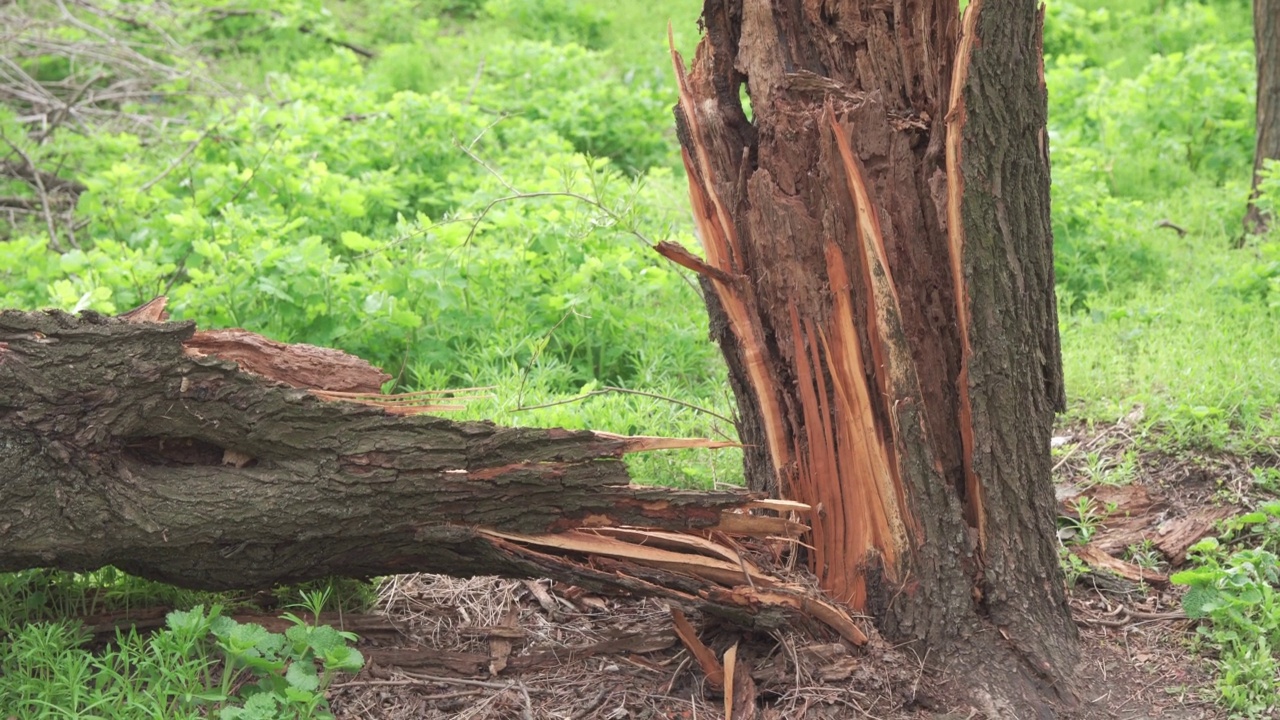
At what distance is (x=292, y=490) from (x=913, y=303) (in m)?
1.55

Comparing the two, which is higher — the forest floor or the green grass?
the green grass

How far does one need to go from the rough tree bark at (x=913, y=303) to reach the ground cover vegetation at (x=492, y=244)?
1.76 ft

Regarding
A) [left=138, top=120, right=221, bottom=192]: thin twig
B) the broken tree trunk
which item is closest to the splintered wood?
the broken tree trunk

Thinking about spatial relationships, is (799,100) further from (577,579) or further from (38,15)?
(38,15)

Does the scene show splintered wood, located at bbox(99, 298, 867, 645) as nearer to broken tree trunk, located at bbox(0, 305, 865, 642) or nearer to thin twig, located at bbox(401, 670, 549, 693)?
broken tree trunk, located at bbox(0, 305, 865, 642)

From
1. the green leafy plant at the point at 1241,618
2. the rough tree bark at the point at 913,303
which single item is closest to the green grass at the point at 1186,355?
the green leafy plant at the point at 1241,618

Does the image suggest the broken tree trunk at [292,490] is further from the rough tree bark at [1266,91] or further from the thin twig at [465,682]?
the rough tree bark at [1266,91]

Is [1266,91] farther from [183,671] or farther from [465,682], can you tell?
[183,671]

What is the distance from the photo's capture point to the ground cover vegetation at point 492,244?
9.79ft

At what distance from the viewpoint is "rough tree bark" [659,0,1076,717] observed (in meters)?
2.69

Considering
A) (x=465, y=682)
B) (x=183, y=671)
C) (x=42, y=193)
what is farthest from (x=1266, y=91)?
(x=42, y=193)

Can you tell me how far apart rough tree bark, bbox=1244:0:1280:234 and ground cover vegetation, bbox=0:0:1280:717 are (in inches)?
8.1

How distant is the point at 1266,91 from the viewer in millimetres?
5746

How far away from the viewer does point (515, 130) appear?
23.5 feet
